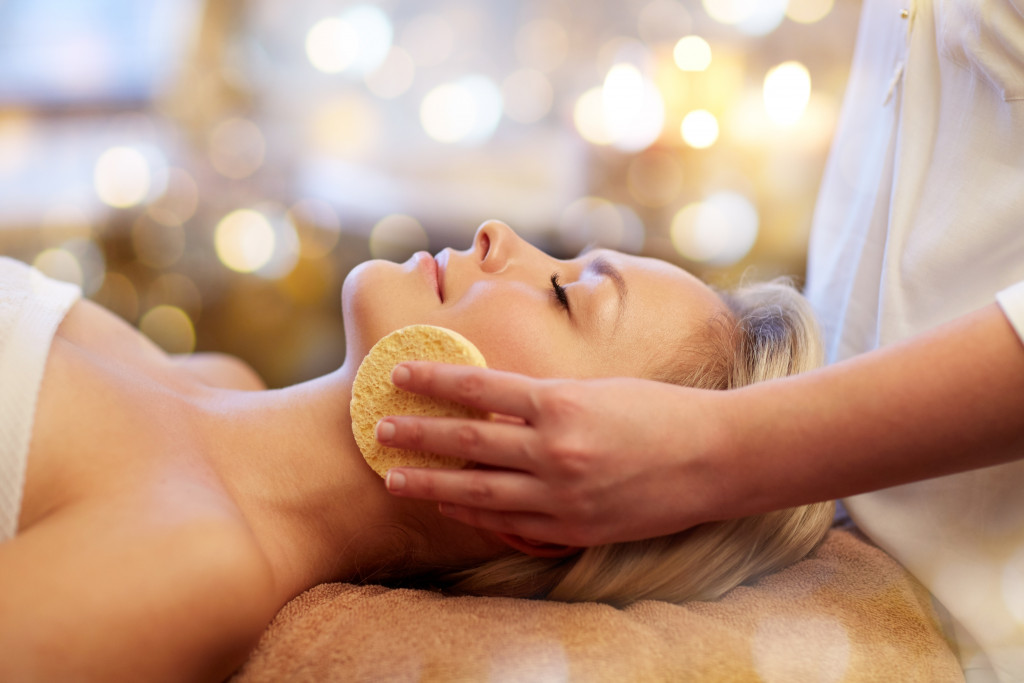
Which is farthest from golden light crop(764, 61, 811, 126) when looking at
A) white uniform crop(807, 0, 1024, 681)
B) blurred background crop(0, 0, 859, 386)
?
white uniform crop(807, 0, 1024, 681)

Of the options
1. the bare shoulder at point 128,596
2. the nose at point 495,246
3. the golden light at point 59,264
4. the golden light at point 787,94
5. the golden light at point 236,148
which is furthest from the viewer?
the golden light at point 236,148

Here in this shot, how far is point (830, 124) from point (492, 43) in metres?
1.57

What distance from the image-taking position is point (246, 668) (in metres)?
0.80

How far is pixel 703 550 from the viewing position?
0.92 meters

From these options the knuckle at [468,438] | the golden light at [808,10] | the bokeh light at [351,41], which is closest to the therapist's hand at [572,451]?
the knuckle at [468,438]

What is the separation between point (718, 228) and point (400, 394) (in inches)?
74.5

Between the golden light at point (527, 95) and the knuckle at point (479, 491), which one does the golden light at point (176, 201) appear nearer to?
Answer: the golden light at point (527, 95)

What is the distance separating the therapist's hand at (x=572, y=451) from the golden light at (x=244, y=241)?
1573 mm

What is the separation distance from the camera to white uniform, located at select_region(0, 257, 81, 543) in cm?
75

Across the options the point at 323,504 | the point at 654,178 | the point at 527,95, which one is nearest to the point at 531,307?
the point at 323,504

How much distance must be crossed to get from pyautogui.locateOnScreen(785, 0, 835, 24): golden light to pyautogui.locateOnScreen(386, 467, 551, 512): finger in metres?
2.45

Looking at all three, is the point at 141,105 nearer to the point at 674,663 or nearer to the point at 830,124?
the point at 830,124

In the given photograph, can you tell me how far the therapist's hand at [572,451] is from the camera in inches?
27.7

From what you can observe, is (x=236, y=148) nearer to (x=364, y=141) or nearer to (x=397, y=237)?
(x=364, y=141)
